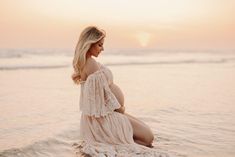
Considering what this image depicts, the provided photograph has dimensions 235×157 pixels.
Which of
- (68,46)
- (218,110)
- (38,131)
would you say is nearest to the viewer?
(38,131)

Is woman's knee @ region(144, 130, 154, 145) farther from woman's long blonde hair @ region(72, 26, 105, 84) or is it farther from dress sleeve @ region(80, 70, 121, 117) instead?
woman's long blonde hair @ region(72, 26, 105, 84)

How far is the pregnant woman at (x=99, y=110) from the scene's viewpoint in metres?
5.41

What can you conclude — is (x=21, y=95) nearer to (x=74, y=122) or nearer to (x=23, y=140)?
(x=74, y=122)

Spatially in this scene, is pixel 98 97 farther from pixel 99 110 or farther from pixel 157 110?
pixel 157 110

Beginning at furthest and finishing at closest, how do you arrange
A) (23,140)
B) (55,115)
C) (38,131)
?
(55,115)
(38,131)
(23,140)

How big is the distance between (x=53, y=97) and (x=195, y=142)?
5.17 metres

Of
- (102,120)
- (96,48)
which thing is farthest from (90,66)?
(102,120)

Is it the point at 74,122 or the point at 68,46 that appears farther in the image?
the point at 68,46

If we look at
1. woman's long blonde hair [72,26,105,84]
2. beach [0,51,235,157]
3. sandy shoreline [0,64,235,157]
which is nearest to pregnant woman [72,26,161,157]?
woman's long blonde hair [72,26,105,84]

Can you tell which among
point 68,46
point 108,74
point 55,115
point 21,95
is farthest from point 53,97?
point 68,46

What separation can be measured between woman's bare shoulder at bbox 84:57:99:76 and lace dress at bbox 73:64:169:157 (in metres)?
0.06

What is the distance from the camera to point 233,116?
26.8ft

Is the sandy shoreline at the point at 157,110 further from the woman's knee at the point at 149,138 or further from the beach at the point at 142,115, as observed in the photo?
the woman's knee at the point at 149,138

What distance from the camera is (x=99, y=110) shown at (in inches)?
217
